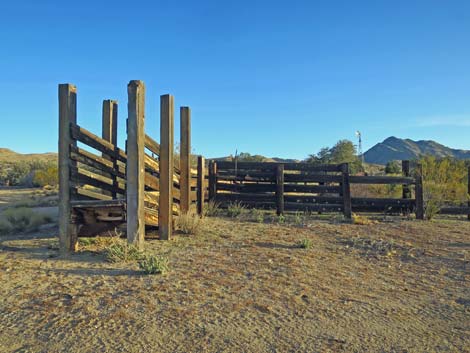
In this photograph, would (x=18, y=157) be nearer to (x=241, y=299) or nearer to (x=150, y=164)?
(x=150, y=164)

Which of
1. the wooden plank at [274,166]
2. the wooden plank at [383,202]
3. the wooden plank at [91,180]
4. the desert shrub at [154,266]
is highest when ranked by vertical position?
the wooden plank at [274,166]

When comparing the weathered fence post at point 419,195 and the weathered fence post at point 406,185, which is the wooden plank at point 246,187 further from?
the weathered fence post at point 419,195

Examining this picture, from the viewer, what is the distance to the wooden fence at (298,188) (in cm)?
1141

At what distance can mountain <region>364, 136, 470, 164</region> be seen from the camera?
9494cm

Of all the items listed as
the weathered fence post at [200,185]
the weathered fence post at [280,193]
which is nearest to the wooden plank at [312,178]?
the weathered fence post at [280,193]

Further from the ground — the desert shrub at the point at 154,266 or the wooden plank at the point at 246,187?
the wooden plank at the point at 246,187

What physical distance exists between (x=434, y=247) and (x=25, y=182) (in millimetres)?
30739

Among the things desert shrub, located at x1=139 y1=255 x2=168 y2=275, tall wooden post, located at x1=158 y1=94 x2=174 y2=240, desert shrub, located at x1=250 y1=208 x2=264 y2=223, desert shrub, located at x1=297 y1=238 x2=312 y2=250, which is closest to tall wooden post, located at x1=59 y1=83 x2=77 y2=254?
tall wooden post, located at x1=158 y1=94 x2=174 y2=240

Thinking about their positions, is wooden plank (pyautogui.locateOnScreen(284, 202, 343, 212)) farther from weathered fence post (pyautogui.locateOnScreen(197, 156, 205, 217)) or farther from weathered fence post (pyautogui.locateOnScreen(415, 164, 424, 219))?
weathered fence post (pyautogui.locateOnScreen(197, 156, 205, 217))

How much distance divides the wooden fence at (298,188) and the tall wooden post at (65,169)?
5938mm

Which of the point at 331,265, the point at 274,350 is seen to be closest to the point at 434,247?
the point at 331,265

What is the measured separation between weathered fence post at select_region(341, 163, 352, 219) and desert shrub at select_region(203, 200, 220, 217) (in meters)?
3.61

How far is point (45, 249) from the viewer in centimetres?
684

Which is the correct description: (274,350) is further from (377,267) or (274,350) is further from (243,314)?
(377,267)
